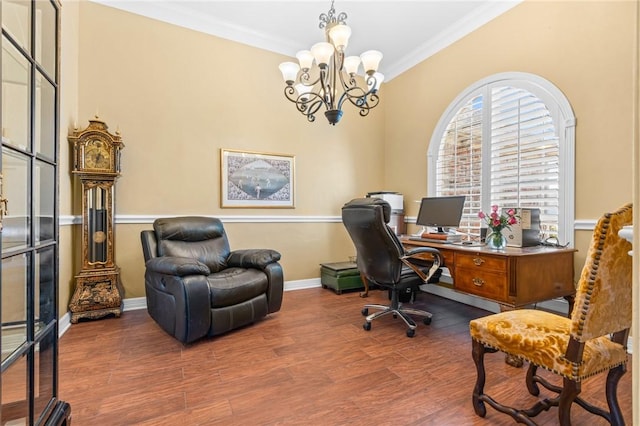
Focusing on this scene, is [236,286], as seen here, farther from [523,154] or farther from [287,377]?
[523,154]

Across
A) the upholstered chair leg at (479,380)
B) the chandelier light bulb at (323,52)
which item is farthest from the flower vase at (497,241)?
the chandelier light bulb at (323,52)

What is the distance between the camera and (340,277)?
3.78 meters

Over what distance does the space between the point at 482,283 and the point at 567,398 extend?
46.7 inches

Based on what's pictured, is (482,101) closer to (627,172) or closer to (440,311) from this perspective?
(627,172)

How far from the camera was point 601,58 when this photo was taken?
7.82 feet

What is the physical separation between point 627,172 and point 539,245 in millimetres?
778

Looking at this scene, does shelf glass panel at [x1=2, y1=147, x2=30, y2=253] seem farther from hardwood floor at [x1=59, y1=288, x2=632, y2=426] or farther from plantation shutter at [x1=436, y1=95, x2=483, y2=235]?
plantation shutter at [x1=436, y1=95, x2=483, y2=235]

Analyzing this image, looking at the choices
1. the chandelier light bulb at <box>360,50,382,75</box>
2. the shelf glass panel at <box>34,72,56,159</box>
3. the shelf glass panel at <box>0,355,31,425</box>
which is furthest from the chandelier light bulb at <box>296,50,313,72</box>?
the shelf glass panel at <box>0,355,31,425</box>

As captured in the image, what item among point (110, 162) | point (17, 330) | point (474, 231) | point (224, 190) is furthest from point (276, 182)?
point (17, 330)

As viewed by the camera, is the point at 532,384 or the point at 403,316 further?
the point at 403,316

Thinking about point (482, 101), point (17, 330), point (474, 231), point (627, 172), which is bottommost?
→ point (17, 330)

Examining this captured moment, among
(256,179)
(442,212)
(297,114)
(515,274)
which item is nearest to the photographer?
(515,274)

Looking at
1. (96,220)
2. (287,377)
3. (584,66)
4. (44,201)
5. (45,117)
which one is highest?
(584,66)

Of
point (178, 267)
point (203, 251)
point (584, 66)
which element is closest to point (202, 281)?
point (178, 267)
